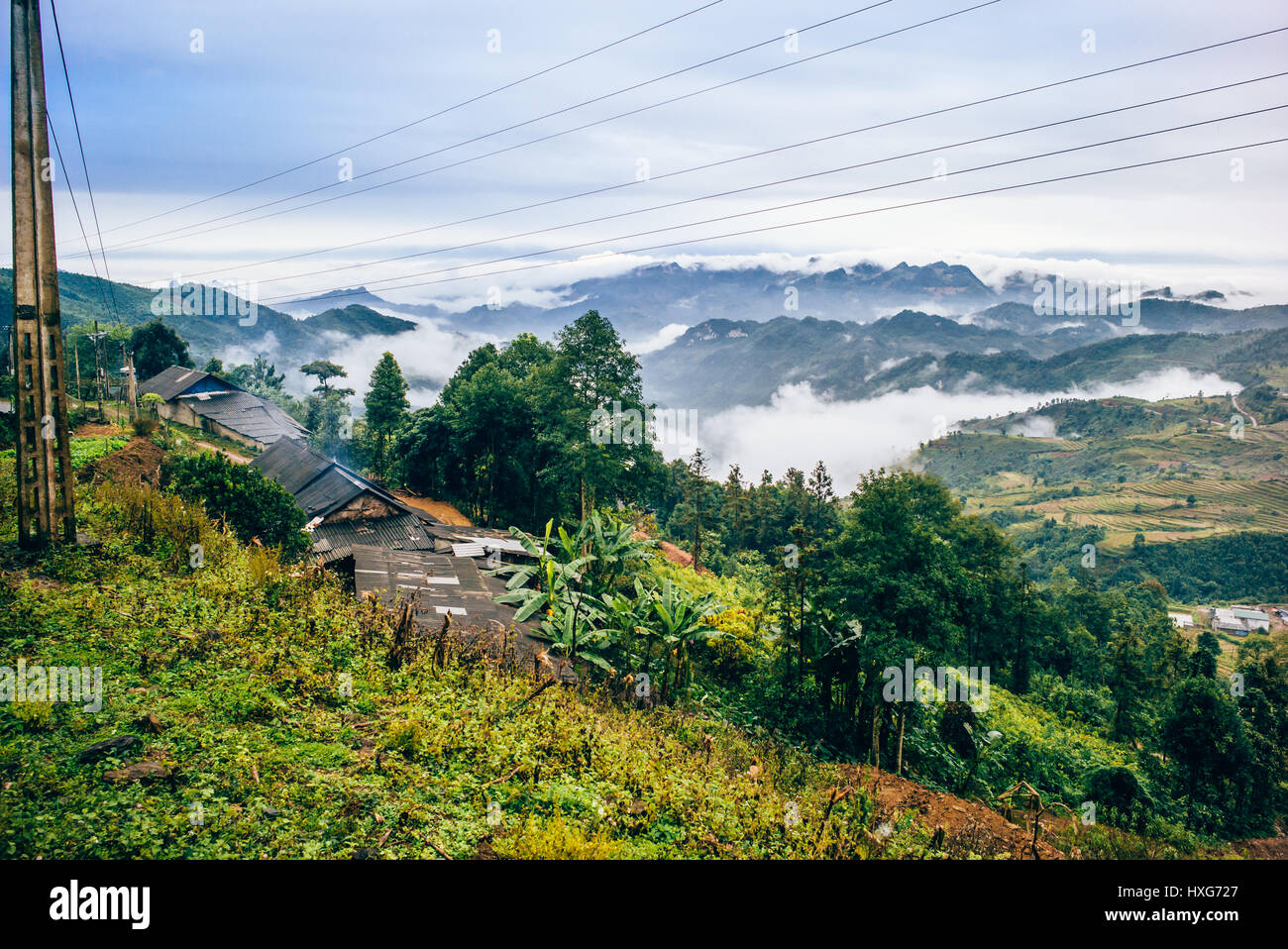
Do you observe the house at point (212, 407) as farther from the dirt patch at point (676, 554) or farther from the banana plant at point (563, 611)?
the banana plant at point (563, 611)

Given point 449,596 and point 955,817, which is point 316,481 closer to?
point 449,596

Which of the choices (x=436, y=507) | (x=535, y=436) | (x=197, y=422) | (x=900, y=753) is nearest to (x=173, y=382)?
(x=197, y=422)

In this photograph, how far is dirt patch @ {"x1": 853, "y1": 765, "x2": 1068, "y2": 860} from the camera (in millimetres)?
10430

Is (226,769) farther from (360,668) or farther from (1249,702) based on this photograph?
(1249,702)

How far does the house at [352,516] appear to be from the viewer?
25.6 meters

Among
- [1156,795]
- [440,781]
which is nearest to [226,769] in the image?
[440,781]

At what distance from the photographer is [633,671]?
14.3 meters

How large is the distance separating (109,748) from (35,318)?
27.9 feet

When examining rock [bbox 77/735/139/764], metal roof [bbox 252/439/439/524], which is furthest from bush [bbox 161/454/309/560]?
rock [bbox 77/735/139/764]

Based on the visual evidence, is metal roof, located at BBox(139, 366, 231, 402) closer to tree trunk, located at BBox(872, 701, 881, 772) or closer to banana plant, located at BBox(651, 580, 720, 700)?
banana plant, located at BBox(651, 580, 720, 700)

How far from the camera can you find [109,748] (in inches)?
260

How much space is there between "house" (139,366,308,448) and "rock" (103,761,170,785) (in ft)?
164

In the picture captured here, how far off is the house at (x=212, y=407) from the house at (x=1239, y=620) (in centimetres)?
12201

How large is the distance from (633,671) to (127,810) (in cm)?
965
